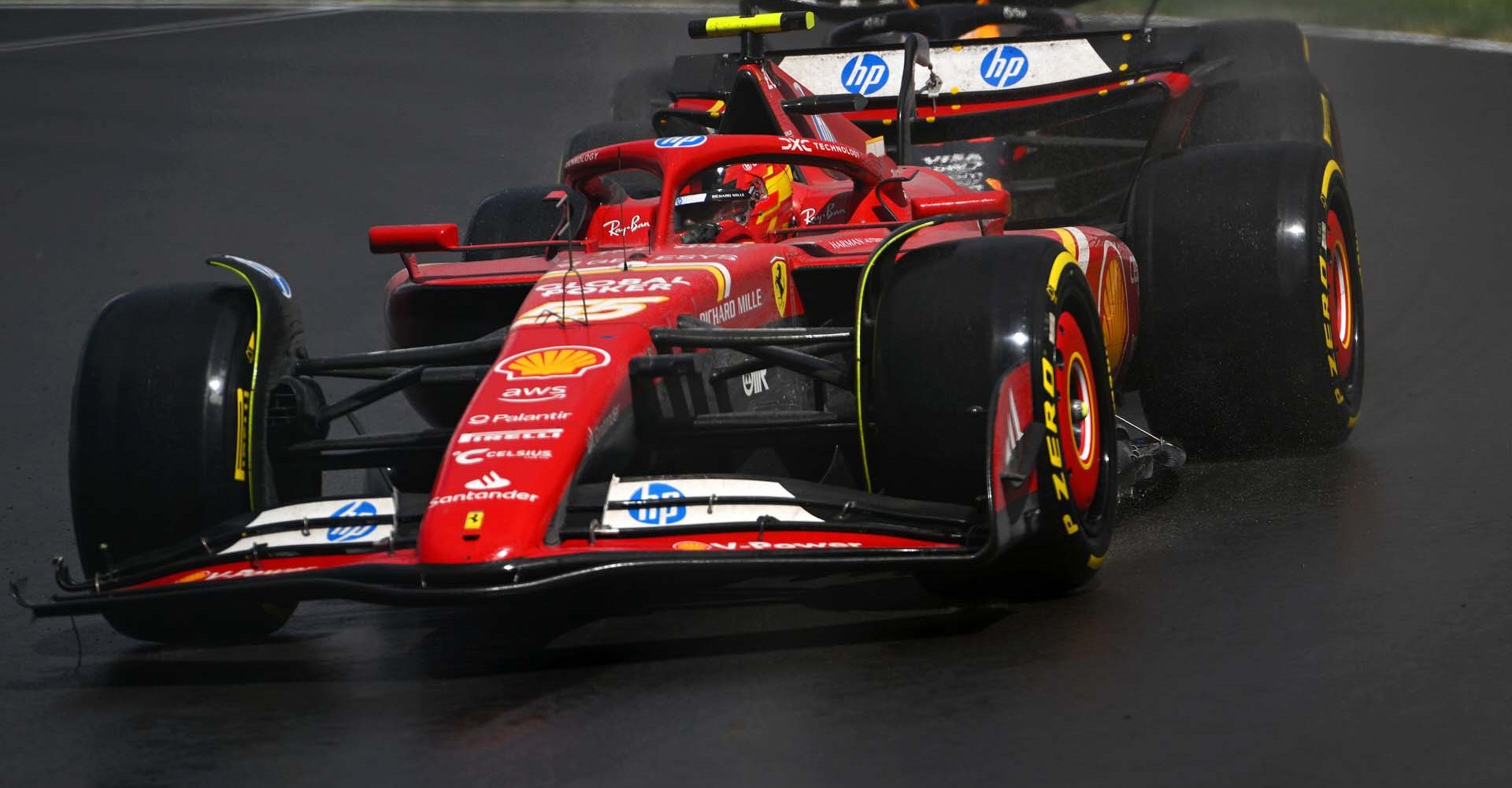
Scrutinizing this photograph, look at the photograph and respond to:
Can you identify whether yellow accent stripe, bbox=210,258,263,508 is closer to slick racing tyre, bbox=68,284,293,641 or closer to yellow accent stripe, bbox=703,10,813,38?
slick racing tyre, bbox=68,284,293,641

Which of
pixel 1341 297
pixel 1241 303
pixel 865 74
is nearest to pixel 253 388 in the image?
pixel 1241 303

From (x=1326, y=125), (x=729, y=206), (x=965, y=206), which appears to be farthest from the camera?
(x=1326, y=125)

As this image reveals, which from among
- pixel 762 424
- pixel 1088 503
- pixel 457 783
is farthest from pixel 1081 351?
pixel 457 783

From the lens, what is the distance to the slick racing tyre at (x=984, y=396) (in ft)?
17.0

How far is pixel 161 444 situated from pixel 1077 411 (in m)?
2.59

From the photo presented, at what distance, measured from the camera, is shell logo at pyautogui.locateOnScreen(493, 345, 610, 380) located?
17.6ft

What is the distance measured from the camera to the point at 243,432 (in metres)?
5.66

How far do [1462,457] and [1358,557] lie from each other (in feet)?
5.30

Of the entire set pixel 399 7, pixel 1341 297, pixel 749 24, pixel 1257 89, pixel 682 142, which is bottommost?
pixel 399 7

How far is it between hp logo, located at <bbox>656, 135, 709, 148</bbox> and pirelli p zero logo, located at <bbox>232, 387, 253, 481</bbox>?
1.81 meters

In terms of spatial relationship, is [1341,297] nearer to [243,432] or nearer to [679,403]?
[679,403]

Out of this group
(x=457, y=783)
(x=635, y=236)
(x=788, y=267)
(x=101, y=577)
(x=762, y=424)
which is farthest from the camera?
(x=635, y=236)

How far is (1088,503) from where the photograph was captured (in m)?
5.63

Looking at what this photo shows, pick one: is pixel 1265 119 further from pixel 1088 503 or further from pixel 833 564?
pixel 833 564
